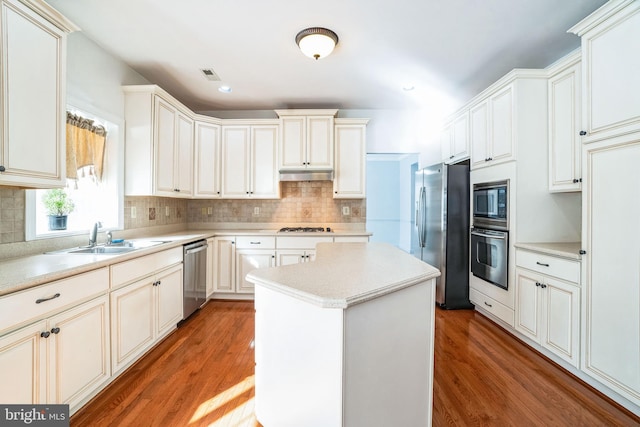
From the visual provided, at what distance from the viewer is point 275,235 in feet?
11.5

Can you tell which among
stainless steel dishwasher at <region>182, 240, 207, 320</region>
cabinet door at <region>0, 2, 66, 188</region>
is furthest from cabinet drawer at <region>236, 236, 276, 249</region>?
cabinet door at <region>0, 2, 66, 188</region>

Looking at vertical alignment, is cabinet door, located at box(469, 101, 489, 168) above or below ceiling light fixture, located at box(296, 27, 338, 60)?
below

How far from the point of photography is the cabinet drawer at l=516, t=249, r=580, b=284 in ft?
6.51

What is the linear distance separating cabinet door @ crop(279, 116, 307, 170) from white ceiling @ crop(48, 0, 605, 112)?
1.15 ft

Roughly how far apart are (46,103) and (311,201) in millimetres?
2921

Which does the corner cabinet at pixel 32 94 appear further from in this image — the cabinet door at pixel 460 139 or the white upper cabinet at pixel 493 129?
the cabinet door at pixel 460 139

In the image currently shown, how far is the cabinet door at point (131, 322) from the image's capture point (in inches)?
72.9

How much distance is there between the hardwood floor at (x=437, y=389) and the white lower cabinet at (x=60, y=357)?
20 centimetres

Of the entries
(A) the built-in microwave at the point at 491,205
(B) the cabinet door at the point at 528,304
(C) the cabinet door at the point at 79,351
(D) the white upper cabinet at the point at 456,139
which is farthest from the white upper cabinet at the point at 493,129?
(C) the cabinet door at the point at 79,351

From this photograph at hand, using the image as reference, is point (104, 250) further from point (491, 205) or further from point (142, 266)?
point (491, 205)

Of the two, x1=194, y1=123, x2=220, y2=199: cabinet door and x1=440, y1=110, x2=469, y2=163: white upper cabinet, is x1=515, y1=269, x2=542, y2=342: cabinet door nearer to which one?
x1=440, y1=110, x2=469, y2=163: white upper cabinet

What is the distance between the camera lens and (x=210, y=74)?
303 cm

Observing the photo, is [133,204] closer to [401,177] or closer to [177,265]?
[177,265]

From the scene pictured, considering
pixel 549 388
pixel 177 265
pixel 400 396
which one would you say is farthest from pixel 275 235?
pixel 549 388
